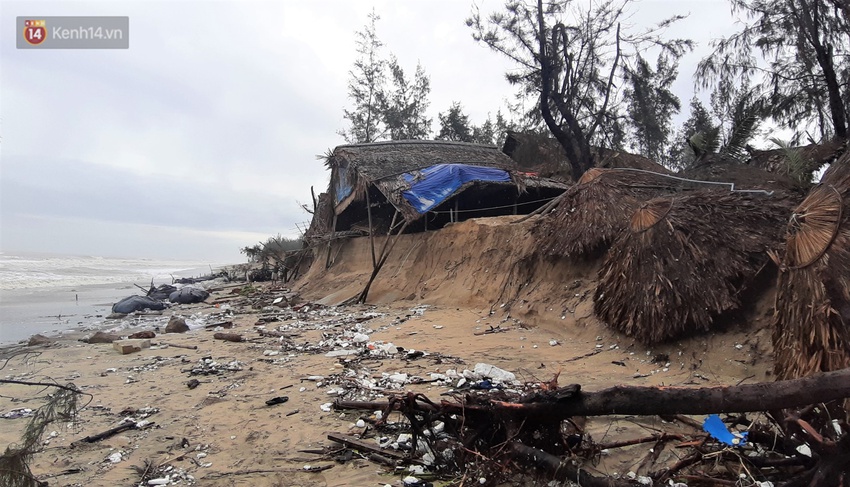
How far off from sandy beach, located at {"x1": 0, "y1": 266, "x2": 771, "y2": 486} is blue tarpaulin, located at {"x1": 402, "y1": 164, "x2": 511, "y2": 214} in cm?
352

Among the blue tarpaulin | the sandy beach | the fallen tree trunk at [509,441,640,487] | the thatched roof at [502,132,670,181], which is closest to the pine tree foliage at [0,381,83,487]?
the sandy beach

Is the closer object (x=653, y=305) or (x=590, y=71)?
(x=653, y=305)

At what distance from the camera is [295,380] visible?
16.0 ft

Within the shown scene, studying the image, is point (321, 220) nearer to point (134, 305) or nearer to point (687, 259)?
point (134, 305)

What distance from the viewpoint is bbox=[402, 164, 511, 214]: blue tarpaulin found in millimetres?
11164

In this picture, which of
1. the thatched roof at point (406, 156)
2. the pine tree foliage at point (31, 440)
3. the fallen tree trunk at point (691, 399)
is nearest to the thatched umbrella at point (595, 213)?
the fallen tree trunk at point (691, 399)

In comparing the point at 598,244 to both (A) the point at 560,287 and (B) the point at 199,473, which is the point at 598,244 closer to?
(A) the point at 560,287

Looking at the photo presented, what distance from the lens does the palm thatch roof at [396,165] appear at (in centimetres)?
1183

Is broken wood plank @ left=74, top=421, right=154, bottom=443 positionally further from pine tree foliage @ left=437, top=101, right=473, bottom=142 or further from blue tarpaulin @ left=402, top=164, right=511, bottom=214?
pine tree foliage @ left=437, top=101, right=473, bottom=142

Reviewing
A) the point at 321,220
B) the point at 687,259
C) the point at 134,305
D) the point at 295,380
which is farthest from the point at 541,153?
the point at 295,380

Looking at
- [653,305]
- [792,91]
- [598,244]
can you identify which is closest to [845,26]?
[792,91]

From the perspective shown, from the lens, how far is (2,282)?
19.9m

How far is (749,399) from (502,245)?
727 cm

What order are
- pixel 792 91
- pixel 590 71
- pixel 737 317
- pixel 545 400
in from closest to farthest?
pixel 545 400 → pixel 737 317 → pixel 792 91 → pixel 590 71
